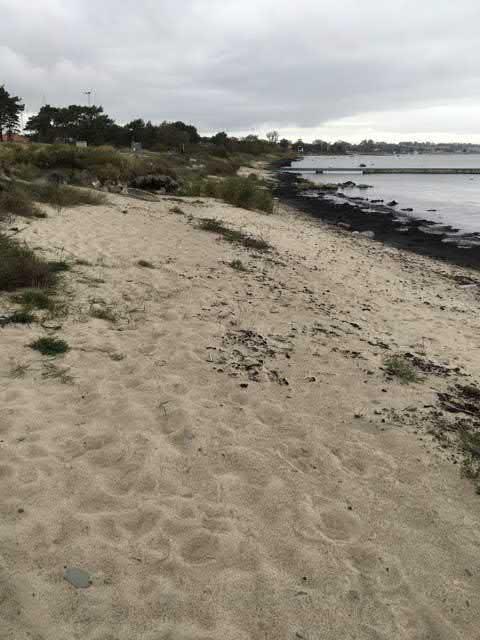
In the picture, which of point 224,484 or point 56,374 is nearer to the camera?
point 224,484

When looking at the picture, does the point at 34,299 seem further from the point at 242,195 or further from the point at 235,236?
the point at 242,195

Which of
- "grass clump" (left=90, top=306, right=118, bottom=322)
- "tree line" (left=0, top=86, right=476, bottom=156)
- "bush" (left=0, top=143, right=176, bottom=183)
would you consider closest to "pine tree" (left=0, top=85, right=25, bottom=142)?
"tree line" (left=0, top=86, right=476, bottom=156)

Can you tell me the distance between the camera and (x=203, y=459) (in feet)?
12.0

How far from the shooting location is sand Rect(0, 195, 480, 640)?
96.1 inches

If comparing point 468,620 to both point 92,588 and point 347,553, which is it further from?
point 92,588

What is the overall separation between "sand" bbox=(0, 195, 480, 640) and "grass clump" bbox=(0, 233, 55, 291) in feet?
1.16

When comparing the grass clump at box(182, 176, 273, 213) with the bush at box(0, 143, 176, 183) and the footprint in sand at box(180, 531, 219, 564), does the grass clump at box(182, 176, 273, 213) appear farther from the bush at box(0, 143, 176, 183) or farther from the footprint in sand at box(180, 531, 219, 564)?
the footprint in sand at box(180, 531, 219, 564)

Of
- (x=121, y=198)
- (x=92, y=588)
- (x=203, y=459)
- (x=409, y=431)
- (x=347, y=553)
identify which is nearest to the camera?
(x=92, y=588)

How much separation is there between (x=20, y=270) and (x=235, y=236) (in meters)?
6.75

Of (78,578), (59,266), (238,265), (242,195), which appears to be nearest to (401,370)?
(78,578)

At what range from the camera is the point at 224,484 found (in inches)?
134

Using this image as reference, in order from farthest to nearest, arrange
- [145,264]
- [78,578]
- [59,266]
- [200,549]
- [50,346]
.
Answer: [145,264]
[59,266]
[50,346]
[200,549]
[78,578]

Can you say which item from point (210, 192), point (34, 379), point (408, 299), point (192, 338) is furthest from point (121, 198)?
point (34, 379)

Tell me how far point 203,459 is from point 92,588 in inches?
52.0
